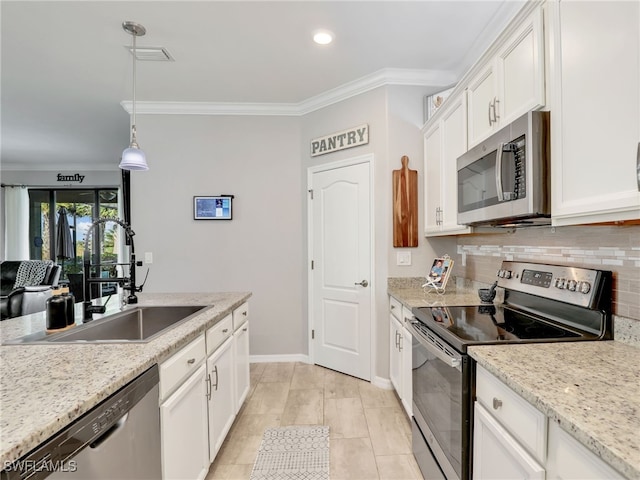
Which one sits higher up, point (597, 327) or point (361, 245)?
point (361, 245)

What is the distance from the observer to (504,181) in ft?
4.59

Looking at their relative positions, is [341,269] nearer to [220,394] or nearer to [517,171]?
[220,394]

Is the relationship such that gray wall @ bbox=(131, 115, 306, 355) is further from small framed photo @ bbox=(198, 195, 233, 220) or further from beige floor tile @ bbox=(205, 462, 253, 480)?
beige floor tile @ bbox=(205, 462, 253, 480)

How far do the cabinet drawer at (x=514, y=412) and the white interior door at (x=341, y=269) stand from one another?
5.93ft

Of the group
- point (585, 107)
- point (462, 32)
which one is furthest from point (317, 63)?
point (585, 107)

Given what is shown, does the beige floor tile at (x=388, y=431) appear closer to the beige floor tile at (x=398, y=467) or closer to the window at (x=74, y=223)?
the beige floor tile at (x=398, y=467)

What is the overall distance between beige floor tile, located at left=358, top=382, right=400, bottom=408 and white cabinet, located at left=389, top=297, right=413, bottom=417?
11 cm

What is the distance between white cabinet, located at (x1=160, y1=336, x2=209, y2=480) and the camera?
1255mm

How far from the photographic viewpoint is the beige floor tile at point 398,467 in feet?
5.83

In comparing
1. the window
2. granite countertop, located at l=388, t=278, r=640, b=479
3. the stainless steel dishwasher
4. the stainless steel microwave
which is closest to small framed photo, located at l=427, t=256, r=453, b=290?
the stainless steel microwave

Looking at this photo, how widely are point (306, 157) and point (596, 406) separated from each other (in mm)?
3050

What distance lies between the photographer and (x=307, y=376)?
10.2 ft

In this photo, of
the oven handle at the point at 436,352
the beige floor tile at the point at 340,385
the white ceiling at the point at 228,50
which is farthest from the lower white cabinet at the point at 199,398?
the white ceiling at the point at 228,50

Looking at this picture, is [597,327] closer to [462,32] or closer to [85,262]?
[462,32]
